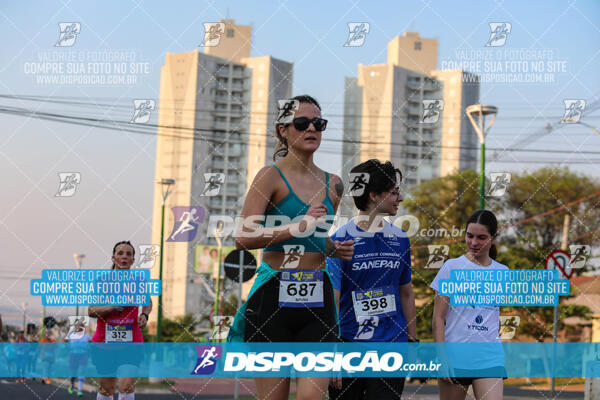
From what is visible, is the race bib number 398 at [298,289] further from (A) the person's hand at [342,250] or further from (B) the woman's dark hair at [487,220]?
(B) the woman's dark hair at [487,220]

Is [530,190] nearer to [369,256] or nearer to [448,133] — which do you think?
[369,256]

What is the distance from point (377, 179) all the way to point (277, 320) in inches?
65.3

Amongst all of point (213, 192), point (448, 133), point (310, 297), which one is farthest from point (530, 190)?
point (448, 133)

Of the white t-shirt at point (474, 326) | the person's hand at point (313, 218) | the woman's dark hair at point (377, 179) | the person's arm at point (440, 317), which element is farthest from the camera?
the person's arm at point (440, 317)

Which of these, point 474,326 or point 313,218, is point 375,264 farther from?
point 313,218

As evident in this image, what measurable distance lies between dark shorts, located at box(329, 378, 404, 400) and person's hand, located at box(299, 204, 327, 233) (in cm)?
159

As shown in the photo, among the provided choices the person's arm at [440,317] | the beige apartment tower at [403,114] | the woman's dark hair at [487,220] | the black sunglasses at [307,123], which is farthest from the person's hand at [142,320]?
the beige apartment tower at [403,114]

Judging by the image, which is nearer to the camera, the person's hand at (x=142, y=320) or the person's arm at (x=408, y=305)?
the person's arm at (x=408, y=305)

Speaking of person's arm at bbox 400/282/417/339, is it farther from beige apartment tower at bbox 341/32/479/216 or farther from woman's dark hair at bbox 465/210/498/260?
beige apartment tower at bbox 341/32/479/216

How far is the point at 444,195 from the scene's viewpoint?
5366 centimetres

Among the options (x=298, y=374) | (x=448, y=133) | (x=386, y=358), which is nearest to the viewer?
(x=298, y=374)

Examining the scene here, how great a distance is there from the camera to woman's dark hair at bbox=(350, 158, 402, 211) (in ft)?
19.7

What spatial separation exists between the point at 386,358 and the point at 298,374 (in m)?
1.24

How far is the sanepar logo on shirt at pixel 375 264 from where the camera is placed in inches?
234
